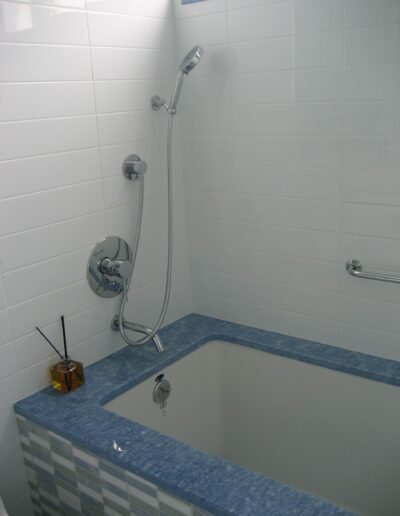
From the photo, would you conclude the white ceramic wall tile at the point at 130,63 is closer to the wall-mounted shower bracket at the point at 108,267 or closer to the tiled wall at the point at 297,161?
the tiled wall at the point at 297,161

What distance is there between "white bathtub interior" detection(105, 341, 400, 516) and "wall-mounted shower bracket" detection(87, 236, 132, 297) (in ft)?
1.21

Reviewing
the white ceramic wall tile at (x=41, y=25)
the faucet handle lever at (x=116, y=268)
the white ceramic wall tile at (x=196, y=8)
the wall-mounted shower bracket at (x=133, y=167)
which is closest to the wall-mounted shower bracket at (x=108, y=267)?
the faucet handle lever at (x=116, y=268)

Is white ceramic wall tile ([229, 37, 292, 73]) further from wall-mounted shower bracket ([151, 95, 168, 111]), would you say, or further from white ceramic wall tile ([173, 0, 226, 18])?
wall-mounted shower bracket ([151, 95, 168, 111])

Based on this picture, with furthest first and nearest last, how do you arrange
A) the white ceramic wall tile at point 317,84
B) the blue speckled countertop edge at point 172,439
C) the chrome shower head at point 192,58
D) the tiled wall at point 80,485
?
the chrome shower head at point 192,58 < the white ceramic wall tile at point 317,84 < the tiled wall at point 80,485 < the blue speckled countertop edge at point 172,439

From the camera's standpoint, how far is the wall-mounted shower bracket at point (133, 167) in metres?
1.88

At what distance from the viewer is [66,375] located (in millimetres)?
1741

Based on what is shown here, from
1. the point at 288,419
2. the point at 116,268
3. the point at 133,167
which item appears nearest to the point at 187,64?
the point at 133,167

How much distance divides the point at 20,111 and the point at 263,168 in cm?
87

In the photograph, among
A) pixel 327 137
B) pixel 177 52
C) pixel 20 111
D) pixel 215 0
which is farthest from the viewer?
pixel 177 52

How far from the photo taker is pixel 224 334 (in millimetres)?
2146

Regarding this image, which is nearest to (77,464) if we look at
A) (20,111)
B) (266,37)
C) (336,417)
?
(336,417)

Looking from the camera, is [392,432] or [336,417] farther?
[336,417]

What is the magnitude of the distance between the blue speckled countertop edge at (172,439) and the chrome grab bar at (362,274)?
314 millimetres

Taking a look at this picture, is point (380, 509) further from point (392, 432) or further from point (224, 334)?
point (224, 334)
